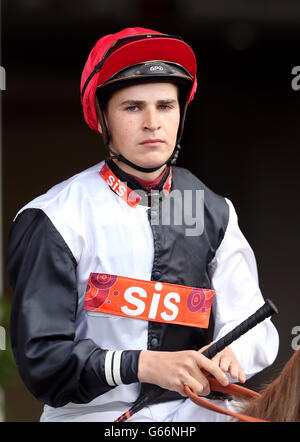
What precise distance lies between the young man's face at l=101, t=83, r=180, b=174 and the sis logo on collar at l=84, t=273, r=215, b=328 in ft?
0.89

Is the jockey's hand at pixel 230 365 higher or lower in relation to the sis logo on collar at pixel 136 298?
lower

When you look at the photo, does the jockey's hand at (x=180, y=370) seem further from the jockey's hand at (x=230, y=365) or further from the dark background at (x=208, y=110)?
the dark background at (x=208, y=110)

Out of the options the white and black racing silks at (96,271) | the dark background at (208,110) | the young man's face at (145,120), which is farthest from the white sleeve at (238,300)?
the dark background at (208,110)

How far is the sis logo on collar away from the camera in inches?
63.9

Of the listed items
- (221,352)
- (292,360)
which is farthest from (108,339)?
(292,360)

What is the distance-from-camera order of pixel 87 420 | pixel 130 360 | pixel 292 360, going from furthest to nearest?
pixel 87 420
pixel 130 360
pixel 292 360

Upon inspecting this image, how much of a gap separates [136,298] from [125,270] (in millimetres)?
65

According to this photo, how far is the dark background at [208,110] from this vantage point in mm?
2988

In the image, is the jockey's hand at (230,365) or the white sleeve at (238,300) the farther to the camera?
the white sleeve at (238,300)

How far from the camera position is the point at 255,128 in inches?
135

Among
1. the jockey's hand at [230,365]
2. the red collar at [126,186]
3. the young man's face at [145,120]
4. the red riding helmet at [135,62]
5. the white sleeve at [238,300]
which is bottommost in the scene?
the jockey's hand at [230,365]

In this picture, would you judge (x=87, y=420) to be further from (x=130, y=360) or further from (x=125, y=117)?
(x=125, y=117)

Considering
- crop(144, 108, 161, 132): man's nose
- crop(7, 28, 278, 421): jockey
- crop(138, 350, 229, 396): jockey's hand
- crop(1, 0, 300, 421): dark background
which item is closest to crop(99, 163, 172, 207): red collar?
crop(7, 28, 278, 421): jockey
